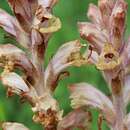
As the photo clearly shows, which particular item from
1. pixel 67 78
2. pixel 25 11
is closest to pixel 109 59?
pixel 25 11

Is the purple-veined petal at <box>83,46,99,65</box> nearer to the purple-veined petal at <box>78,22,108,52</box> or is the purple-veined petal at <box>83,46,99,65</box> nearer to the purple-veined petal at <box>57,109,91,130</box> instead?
the purple-veined petal at <box>78,22,108,52</box>

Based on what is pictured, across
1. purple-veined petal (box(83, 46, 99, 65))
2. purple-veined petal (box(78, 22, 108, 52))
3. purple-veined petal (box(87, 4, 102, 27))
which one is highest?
purple-veined petal (box(87, 4, 102, 27))

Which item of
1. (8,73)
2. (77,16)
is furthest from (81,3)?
(8,73)

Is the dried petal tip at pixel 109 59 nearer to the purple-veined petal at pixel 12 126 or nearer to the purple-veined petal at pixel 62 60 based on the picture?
the purple-veined petal at pixel 62 60

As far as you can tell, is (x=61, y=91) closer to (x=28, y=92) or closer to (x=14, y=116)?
Result: (x=14, y=116)

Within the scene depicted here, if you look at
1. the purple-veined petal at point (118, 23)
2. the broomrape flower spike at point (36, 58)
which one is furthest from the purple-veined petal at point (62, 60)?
the purple-veined petal at point (118, 23)

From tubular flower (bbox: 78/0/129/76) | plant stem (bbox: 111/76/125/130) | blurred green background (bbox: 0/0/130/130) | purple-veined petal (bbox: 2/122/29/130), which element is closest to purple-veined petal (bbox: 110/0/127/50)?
tubular flower (bbox: 78/0/129/76)
